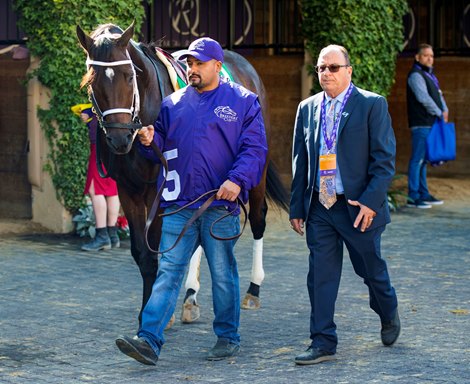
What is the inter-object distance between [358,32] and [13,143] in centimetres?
432

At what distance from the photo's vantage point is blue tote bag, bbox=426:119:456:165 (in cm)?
1571

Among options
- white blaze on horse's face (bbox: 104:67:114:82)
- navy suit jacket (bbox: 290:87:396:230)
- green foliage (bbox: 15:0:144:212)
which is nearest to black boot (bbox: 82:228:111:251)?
green foliage (bbox: 15:0:144:212)

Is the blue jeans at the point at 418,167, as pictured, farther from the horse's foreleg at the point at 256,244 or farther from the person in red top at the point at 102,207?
the horse's foreleg at the point at 256,244

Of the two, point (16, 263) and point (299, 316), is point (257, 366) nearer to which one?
point (299, 316)

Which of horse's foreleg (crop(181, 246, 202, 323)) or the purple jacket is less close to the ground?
the purple jacket

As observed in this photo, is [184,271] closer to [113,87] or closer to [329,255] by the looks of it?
[329,255]

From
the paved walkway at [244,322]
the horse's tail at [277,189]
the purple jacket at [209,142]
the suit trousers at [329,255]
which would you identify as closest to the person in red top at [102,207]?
the paved walkway at [244,322]

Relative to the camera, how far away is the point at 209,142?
7.23m

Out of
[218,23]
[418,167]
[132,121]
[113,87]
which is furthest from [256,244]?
[218,23]

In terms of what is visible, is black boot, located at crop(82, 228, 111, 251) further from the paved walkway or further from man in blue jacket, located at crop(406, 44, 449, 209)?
man in blue jacket, located at crop(406, 44, 449, 209)

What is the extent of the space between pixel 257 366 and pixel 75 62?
20.0 feet

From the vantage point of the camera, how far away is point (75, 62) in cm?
1255

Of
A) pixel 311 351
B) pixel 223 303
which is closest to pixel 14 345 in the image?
pixel 223 303

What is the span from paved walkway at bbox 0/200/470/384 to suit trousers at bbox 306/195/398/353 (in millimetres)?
219
